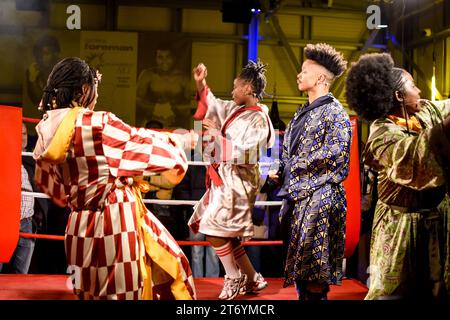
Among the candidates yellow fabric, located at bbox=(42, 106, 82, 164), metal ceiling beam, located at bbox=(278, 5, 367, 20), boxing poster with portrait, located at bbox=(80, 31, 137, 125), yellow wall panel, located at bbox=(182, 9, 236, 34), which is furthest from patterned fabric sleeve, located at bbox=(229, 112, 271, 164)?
metal ceiling beam, located at bbox=(278, 5, 367, 20)

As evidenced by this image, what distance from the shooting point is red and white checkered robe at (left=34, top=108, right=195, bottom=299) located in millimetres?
1792

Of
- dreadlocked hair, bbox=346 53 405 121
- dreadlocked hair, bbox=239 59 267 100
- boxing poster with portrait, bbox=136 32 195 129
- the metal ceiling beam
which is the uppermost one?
the metal ceiling beam

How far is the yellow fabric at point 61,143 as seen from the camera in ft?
5.73

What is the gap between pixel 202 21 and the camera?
24.5 feet

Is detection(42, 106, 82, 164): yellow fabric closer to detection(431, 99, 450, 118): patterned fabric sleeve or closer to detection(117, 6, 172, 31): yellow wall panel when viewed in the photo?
detection(431, 99, 450, 118): patterned fabric sleeve

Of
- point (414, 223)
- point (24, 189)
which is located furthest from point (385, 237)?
point (24, 189)

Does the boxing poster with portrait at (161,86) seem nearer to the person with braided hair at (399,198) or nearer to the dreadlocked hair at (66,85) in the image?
the dreadlocked hair at (66,85)

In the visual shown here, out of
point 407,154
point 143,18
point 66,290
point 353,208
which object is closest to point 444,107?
point 407,154

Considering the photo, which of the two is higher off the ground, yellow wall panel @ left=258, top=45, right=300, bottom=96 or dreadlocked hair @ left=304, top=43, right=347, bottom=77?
yellow wall panel @ left=258, top=45, right=300, bottom=96

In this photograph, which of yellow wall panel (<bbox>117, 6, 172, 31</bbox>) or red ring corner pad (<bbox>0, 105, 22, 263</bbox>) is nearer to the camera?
red ring corner pad (<bbox>0, 105, 22, 263</bbox>)

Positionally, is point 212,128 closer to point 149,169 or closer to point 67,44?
point 149,169

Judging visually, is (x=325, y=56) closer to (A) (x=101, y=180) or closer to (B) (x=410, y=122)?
(B) (x=410, y=122)

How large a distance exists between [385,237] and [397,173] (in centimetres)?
31

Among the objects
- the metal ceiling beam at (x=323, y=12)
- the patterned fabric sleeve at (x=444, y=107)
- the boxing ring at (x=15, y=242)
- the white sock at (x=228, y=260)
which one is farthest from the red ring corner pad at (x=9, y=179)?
the metal ceiling beam at (x=323, y=12)
